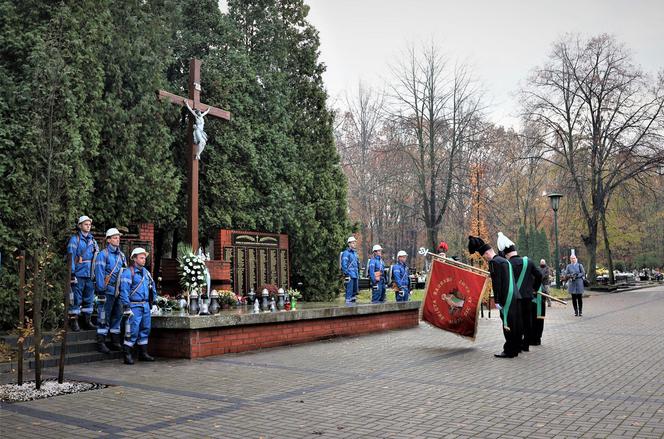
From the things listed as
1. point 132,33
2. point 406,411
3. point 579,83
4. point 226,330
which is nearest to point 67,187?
point 226,330

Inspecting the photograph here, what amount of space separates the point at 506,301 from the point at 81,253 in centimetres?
765

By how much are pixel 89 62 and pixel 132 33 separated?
8.36ft

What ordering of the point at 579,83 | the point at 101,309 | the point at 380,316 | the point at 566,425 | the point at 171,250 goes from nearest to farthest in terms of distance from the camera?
the point at 566,425
the point at 101,309
the point at 380,316
the point at 171,250
the point at 579,83

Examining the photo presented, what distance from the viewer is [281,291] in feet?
41.5

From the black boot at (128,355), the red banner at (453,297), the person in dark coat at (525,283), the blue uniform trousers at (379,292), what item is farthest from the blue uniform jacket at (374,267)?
the black boot at (128,355)

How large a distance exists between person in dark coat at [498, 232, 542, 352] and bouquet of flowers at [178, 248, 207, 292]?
6200mm

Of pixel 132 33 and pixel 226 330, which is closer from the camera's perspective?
pixel 226 330

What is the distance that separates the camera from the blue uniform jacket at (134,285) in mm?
10039

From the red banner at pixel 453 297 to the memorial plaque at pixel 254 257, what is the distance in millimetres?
6109

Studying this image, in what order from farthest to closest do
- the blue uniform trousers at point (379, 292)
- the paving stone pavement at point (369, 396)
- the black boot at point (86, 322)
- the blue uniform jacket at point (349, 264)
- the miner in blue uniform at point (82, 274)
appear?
the blue uniform trousers at point (379, 292)
the blue uniform jacket at point (349, 264)
the black boot at point (86, 322)
the miner in blue uniform at point (82, 274)
the paving stone pavement at point (369, 396)

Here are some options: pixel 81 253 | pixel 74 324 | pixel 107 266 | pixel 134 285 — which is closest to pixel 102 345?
pixel 74 324

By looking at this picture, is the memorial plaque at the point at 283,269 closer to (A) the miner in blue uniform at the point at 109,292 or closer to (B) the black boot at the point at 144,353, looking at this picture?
(A) the miner in blue uniform at the point at 109,292

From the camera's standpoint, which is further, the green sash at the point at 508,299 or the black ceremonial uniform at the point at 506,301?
the green sash at the point at 508,299

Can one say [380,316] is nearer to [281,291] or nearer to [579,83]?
[281,291]
